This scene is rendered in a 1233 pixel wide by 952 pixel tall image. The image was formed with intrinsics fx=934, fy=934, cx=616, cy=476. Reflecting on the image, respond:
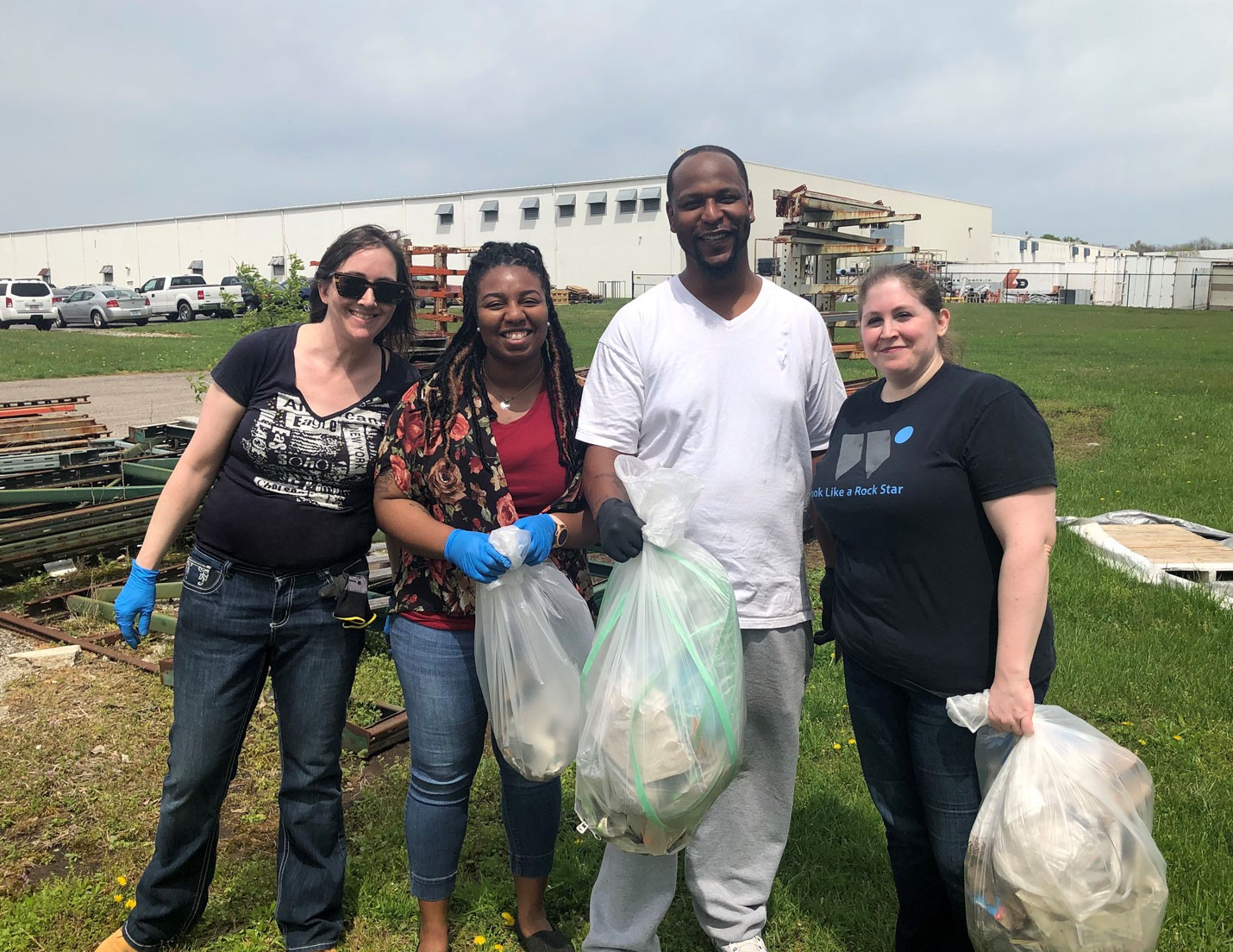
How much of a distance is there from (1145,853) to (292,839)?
2044 millimetres

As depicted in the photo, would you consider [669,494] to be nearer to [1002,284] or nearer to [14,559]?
[14,559]

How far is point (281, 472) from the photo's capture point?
2363mm

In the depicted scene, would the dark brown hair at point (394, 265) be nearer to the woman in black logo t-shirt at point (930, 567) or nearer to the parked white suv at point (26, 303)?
the woman in black logo t-shirt at point (930, 567)

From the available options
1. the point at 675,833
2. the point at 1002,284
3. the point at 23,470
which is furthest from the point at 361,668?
the point at 1002,284

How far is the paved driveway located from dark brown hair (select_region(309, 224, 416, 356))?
351 inches

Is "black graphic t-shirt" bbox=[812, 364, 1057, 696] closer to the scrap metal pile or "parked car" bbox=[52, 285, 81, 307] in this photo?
the scrap metal pile

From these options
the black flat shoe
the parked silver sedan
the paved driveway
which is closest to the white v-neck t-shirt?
the black flat shoe

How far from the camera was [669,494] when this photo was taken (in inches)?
84.3

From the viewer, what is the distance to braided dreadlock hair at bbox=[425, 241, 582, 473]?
237cm

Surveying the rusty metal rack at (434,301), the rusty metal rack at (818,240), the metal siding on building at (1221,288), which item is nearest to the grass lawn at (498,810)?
the rusty metal rack at (434,301)

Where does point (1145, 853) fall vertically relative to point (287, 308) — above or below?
below

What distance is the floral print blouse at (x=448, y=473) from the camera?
7.66ft

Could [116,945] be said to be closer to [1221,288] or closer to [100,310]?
[100,310]

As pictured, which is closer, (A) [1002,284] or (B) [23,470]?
(B) [23,470]
